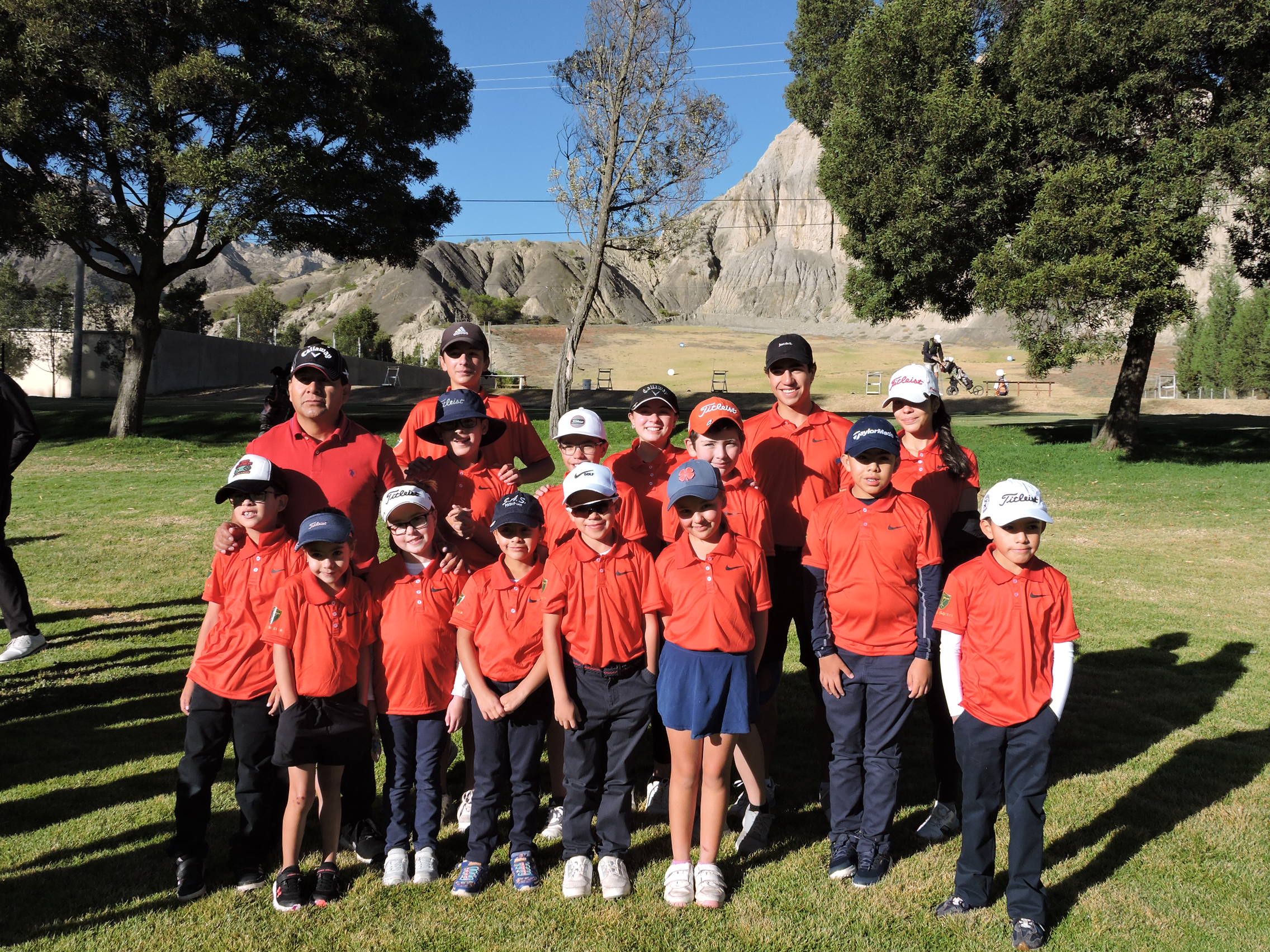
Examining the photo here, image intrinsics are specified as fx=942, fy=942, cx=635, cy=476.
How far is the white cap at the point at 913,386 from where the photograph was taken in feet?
13.8

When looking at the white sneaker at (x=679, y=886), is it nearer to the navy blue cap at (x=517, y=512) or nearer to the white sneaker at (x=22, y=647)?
the navy blue cap at (x=517, y=512)

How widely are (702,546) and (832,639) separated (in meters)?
0.70

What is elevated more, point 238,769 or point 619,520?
point 619,520

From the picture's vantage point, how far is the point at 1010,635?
135 inches

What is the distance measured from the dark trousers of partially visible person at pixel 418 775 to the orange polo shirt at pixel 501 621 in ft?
1.12

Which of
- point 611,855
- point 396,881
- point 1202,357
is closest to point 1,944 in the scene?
point 396,881

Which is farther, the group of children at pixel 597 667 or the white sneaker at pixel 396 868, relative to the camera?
the white sneaker at pixel 396 868

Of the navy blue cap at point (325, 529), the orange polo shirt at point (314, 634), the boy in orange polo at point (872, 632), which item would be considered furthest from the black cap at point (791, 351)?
the orange polo shirt at point (314, 634)

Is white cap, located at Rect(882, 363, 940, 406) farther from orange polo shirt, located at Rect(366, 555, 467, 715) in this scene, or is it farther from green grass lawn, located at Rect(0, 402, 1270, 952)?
orange polo shirt, located at Rect(366, 555, 467, 715)

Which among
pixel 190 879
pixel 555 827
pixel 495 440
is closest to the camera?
pixel 190 879

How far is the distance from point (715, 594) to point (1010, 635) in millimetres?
1082

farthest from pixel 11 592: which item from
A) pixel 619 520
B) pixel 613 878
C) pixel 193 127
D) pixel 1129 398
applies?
pixel 1129 398

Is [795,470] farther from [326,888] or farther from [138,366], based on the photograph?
[138,366]

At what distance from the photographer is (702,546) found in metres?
3.70
